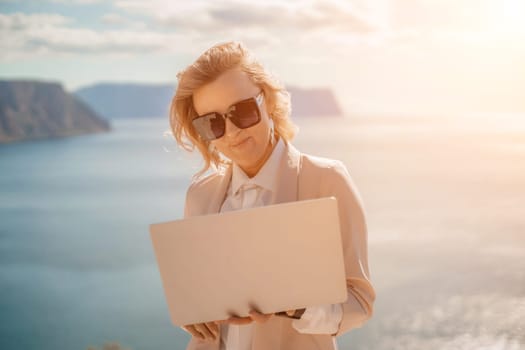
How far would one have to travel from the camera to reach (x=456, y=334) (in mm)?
5332

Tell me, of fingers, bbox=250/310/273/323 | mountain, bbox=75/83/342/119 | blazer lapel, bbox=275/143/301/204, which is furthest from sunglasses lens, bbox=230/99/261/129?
mountain, bbox=75/83/342/119

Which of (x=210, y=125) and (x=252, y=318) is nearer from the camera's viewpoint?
(x=252, y=318)

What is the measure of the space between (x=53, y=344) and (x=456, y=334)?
4.03 m

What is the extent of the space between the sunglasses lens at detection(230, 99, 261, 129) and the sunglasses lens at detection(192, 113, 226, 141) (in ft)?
0.10

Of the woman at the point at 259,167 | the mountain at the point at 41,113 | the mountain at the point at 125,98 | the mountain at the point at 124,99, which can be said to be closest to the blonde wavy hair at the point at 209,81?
the woman at the point at 259,167

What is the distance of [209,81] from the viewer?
1.42 meters

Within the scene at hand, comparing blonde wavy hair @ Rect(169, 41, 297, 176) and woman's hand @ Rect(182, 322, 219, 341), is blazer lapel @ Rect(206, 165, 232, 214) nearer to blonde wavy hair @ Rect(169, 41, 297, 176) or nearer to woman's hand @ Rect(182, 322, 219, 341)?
blonde wavy hair @ Rect(169, 41, 297, 176)

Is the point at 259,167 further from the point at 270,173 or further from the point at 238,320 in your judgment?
the point at 238,320

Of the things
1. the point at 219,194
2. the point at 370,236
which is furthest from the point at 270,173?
the point at 370,236

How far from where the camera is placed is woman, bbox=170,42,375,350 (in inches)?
53.9

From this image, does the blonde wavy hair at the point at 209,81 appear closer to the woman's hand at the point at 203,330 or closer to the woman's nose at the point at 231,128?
the woman's nose at the point at 231,128

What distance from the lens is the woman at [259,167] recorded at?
53.9 inches

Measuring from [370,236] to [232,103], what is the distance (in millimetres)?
6674

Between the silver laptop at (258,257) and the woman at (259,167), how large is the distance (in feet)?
0.31
